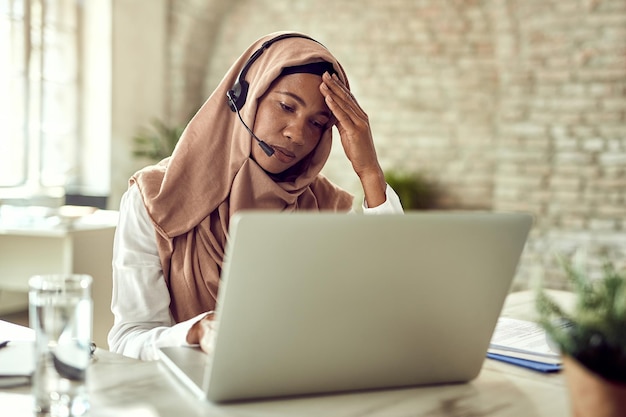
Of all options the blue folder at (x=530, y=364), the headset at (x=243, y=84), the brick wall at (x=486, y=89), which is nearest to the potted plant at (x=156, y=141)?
the brick wall at (x=486, y=89)

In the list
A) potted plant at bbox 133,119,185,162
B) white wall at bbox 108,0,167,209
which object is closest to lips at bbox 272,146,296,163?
potted plant at bbox 133,119,185,162

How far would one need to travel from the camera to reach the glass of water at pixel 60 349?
0.74 metres

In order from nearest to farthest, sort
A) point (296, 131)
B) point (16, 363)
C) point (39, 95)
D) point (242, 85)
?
point (16, 363) → point (296, 131) → point (242, 85) → point (39, 95)

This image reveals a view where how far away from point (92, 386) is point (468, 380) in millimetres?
479

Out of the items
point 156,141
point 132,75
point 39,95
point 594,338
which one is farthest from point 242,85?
point 132,75

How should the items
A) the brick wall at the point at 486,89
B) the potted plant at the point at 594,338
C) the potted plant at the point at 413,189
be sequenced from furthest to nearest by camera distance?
the potted plant at the point at 413,189
the brick wall at the point at 486,89
the potted plant at the point at 594,338

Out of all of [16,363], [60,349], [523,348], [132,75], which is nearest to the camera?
[60,349]

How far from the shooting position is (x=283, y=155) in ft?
4.99

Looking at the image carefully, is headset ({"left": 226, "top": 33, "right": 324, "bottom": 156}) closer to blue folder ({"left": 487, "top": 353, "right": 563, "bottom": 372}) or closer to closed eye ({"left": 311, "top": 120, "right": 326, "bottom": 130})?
closed eye ({"left": 311, "top": 120, "right": 326, "bottom": 130})

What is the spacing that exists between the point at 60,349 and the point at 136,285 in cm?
60

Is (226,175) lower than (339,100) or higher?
lower

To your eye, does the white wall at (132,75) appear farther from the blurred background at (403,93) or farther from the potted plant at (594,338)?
the potted plant at (594,338)

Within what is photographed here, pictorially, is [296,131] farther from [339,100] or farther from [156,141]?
[156,141]

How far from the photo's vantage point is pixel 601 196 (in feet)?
14.0
